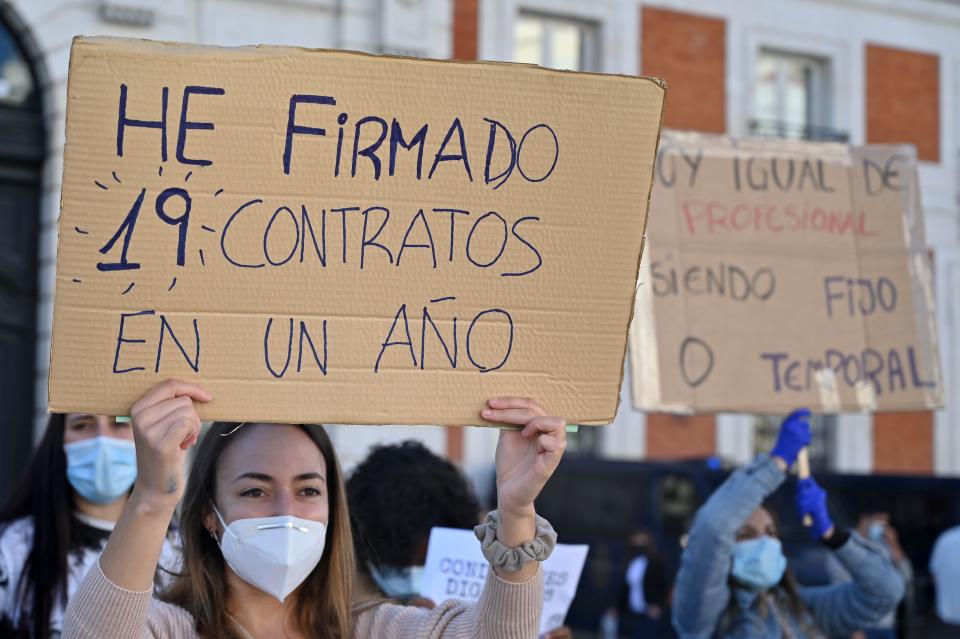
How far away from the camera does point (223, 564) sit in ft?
8.82

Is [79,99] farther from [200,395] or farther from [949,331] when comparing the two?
[949,331]

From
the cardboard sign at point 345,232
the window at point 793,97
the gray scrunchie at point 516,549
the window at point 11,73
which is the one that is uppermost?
the window at point 793,97

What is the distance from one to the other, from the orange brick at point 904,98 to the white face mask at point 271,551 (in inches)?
620

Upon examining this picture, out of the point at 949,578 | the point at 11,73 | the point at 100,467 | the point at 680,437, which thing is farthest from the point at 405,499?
the point at 680,437

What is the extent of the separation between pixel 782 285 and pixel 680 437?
11663mm

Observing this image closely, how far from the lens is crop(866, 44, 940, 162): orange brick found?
17.3m

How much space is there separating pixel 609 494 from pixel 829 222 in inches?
291

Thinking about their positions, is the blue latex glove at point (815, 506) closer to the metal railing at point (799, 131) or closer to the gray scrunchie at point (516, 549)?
the gray scrunchie at point (516, 549)

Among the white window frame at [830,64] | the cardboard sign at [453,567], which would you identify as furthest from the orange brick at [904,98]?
the cardboard sign at [453,567]

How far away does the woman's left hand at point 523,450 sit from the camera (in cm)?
251

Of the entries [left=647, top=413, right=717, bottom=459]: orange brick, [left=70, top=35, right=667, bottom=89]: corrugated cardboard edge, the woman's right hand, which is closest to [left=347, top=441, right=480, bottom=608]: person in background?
the woman's right hand

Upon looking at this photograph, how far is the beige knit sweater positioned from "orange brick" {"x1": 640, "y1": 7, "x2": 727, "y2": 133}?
528 inches

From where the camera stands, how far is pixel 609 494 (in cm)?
1172

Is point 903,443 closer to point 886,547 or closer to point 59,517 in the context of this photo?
point 886,547
